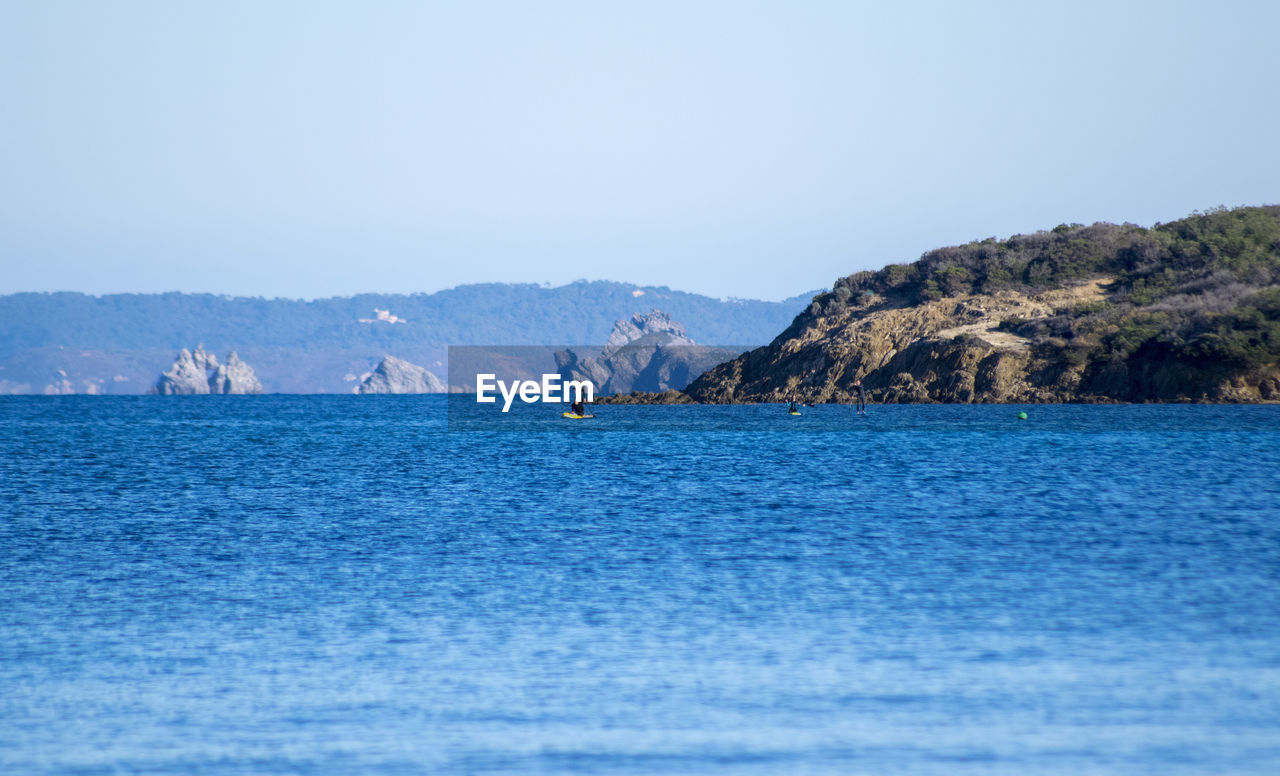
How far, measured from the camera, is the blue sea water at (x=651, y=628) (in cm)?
1153

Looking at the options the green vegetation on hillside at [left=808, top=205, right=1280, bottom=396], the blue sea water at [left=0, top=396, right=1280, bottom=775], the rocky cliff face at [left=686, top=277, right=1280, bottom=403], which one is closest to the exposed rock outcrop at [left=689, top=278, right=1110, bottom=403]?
the rocky cliff face at [left=686, top=277, right=1280, bottom=403]

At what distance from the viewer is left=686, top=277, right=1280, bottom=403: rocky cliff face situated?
90.6 m

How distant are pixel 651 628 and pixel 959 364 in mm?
87155

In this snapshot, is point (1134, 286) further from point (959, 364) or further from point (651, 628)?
point (651, 628)

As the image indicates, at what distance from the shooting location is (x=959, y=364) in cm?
9956

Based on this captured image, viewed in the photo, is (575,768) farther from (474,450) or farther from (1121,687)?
(474,450)

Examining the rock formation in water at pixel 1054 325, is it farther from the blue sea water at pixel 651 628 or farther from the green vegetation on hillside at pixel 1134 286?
the blue sea water at pixel 651 628

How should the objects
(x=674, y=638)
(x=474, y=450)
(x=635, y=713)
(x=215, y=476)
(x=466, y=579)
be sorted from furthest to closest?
(x=474, y=450) < (x=215, y=476) < (x=466, y=579) < (x=674, y=638) < (x=635, y=713)

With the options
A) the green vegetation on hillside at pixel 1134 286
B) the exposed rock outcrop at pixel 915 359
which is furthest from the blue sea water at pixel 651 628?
the exposed rock outcrop at pixel 915 359

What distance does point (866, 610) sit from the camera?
17.6 metres

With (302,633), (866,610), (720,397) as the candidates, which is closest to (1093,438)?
(866,610)

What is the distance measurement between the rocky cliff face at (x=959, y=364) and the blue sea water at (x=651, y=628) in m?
56.7

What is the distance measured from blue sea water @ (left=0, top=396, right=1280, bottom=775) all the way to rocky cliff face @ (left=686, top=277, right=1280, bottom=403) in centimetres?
5666

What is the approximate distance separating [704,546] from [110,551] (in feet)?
39.5
